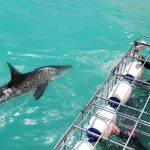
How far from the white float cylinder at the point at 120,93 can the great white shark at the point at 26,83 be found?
12.4 ft

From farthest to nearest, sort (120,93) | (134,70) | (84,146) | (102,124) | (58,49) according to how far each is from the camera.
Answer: (58,49), (134,70), (120,93), (102,124), (84,146)

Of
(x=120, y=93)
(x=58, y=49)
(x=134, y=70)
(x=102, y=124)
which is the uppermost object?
(x=134, y=70)

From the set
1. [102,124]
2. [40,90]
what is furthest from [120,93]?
[40,90]

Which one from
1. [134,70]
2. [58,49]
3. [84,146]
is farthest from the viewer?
[58,49]

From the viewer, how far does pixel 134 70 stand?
912 centimetres

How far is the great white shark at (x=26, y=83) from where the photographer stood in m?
11.5


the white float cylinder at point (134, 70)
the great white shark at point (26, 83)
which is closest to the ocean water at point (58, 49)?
the great white shark at point (26, 83)

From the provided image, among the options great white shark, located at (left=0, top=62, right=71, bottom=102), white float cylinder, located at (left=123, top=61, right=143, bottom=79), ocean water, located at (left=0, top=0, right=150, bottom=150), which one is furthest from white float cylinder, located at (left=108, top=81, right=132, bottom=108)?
great white shark, located at (left=0, top=62, right=71, bottom=102)

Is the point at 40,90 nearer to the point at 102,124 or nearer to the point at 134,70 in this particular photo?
the point at 134,70

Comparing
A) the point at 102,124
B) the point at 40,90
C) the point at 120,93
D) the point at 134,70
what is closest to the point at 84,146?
the point at 102,124

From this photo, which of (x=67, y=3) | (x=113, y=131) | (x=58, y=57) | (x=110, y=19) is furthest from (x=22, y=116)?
(x=67, y=3)

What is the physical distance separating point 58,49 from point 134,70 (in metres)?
7.55

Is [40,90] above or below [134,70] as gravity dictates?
below

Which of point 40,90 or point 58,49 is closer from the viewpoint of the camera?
point 40,90
